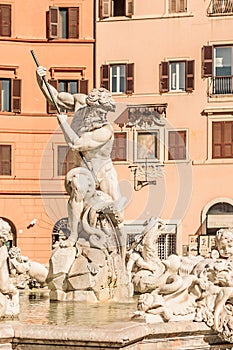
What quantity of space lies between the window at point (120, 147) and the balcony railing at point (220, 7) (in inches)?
218

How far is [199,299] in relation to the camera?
9258mm

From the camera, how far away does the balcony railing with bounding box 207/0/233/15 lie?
37.0 metres

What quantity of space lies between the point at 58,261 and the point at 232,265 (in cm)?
282

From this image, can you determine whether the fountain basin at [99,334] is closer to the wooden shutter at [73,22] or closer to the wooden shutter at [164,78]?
the wooden shutter at [164,78]

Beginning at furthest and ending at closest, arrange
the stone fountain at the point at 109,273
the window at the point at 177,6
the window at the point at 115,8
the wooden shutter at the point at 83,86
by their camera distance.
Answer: the window at the point at 115,8, the window at the point at 177,6, the wooden shutter at the point at 83,86, the stone fountain at the point at 109,273

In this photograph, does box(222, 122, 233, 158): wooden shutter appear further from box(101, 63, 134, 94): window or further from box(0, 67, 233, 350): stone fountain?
box(0, 67, 233, 350): stone fountain

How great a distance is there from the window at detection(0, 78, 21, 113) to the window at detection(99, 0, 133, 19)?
13.6 ft

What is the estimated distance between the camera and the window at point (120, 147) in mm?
37406

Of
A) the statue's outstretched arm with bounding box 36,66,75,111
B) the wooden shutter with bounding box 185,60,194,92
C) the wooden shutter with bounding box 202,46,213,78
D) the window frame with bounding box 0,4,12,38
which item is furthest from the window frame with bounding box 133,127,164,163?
the statue's outstretched arm with bounding box 36,66,75,111

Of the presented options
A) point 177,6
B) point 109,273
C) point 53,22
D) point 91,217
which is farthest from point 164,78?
point 109,273

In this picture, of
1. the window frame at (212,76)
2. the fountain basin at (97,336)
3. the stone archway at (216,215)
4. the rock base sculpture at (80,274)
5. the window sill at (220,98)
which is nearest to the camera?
the fountain basin at (97,336)

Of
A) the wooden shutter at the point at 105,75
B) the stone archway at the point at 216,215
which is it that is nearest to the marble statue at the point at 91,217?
the stone archway at the point at 216,215

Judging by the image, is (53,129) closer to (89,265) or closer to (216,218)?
(216,218)

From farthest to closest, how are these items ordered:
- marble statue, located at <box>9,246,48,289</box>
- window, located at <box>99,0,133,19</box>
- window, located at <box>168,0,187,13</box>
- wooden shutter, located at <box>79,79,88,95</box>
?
window, located at <box>99,0,133,19</box> < window, located at <box>168,0,187,13</box> < wooden shutter, located at <box>79,79,88,95</box> < marble statue, located at <box>9,246,48,289</box>
